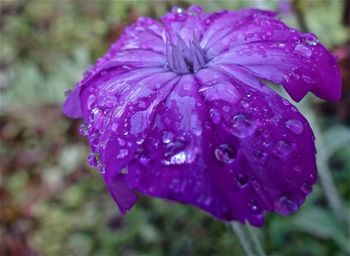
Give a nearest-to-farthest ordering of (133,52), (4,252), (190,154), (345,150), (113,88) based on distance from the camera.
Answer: (190,154)
(113,88)
(133,52)
(345,150)
(4,252)

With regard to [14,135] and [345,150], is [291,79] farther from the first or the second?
[14,135]

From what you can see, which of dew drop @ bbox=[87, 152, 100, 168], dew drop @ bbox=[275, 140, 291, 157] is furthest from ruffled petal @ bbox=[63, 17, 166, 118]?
dew drop @ bbox=[275, 140, 291, 157]

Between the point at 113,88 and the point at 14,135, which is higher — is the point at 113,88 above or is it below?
above

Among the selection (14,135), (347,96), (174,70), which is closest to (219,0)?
(347,96)

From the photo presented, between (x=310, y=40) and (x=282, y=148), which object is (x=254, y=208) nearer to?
(x=282, y=148)

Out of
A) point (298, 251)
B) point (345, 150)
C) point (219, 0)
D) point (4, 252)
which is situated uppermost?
point (219, 0)

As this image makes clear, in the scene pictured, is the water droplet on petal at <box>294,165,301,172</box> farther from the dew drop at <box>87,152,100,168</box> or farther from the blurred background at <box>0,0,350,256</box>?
the blurred background at <box>0,0,350,256</box>
